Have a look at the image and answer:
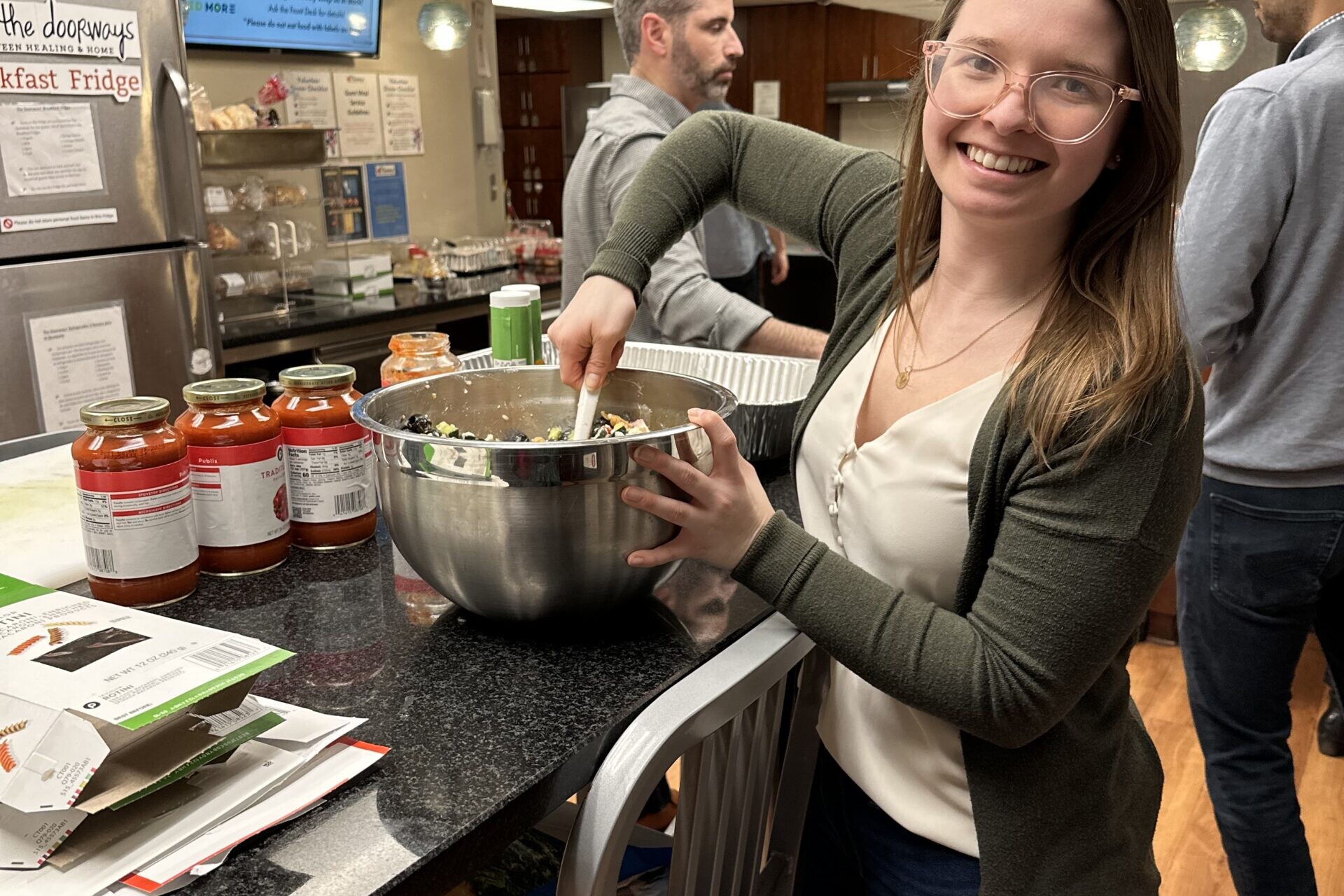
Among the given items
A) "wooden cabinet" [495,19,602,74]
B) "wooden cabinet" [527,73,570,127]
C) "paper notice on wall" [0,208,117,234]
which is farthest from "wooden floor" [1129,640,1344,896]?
"wooden cabinet" [495,19,602,74]

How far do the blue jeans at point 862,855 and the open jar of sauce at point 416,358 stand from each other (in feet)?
2.12

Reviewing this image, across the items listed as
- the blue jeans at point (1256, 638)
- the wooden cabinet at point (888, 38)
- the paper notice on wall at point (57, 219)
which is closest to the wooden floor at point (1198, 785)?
the blue jeans at point (1256, 638)

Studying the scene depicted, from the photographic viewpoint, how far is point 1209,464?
5.64 ft

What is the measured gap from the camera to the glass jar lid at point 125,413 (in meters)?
1.00

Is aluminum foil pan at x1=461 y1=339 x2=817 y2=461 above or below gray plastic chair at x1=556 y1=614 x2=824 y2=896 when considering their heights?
above

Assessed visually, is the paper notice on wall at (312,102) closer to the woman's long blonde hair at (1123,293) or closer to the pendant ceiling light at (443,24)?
the pendant ceiling light at (443,24)

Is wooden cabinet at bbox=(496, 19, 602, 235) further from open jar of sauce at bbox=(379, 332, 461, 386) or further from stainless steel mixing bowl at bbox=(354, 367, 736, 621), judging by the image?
stainless steel mixing bowl at bbox=(354, 367, 736, 621)

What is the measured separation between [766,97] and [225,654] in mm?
7990

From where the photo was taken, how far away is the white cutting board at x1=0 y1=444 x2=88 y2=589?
116 cm

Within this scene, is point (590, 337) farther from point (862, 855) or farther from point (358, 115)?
point (358, 115)

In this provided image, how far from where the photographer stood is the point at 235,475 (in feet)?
3.59

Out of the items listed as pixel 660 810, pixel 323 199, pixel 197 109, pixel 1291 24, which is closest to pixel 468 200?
pixel 323 199

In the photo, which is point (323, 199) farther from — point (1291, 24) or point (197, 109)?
point (1291, 24)

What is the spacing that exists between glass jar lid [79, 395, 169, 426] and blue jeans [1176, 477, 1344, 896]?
1490 mm
